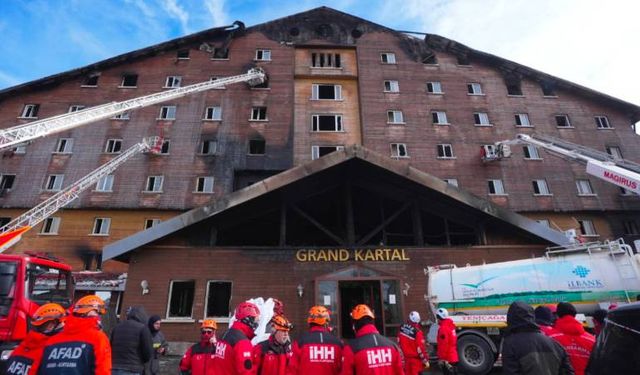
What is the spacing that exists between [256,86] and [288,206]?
19481mm

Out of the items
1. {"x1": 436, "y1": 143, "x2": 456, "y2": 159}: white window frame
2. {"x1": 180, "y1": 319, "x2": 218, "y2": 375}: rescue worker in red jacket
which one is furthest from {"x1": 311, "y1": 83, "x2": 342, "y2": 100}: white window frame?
{"x1": 180, "y1": 319, "x2": 218, "y2": 375}: rescue worker in red jacket

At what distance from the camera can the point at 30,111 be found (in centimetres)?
2875

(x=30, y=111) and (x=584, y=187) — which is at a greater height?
(x=30, y=111)

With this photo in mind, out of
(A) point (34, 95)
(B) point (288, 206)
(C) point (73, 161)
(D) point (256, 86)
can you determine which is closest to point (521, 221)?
(B) point (288, 206)

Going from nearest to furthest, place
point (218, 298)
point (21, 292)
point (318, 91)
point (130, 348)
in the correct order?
point (130, 348)
point (21, 292)
point (218, 298)
point (318, 91)

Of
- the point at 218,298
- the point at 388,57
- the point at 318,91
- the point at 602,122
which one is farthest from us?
the point at 388,57

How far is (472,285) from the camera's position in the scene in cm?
1098

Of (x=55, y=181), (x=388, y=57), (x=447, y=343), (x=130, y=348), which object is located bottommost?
(x=447, y=343)

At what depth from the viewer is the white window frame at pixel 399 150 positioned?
27864 millimetres

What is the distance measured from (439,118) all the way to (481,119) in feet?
12.4

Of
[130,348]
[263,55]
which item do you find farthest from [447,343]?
[263,55]

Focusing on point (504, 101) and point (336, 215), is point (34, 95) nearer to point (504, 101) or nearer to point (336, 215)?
point (336, 215)

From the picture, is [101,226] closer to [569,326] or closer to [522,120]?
[569,326]

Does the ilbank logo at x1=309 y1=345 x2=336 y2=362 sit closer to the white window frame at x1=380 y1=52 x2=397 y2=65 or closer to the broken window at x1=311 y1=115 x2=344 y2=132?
the broken window at x1=311 y1=115 x2=344 y2=132
